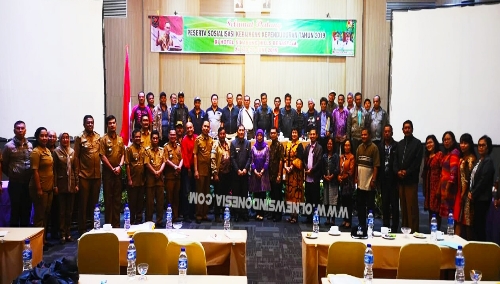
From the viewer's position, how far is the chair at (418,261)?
14.0 feet

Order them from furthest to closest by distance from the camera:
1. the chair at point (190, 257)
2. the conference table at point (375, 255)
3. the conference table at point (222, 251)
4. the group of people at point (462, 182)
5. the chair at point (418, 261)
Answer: the group of people at point (462, 182), the conference table at point (222, 251), the conference table at point (375, 255), the chair at point (418, 261), the chair at point (190, 257)

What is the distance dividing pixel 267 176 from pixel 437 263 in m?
4.53

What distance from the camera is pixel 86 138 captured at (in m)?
7.35

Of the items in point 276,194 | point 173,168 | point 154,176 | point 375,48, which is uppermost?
point 375,48

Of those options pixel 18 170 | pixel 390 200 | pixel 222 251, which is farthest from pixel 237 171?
pixel 18 170

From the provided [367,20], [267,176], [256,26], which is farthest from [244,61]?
[267,176]

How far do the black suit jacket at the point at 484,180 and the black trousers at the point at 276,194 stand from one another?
357 cm

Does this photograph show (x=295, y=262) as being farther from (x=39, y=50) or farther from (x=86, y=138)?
(x=39, y=50)

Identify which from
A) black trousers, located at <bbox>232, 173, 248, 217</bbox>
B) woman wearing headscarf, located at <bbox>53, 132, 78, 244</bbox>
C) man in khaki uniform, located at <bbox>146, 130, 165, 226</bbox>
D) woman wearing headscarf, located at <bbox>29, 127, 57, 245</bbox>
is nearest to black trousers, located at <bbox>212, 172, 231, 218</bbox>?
black trousers, located at <bbox>232, 173, 248, 217</bbox>

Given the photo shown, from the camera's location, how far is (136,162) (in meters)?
7.83

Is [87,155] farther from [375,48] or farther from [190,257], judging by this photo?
[375,48]

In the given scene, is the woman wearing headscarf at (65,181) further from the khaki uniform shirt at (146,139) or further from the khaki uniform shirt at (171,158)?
the khaki uniform shirt at (171,158)

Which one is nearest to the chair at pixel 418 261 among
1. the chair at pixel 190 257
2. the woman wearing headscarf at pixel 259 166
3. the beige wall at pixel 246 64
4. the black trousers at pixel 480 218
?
the chair at pixel 190 257

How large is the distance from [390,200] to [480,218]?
5.72 ft
